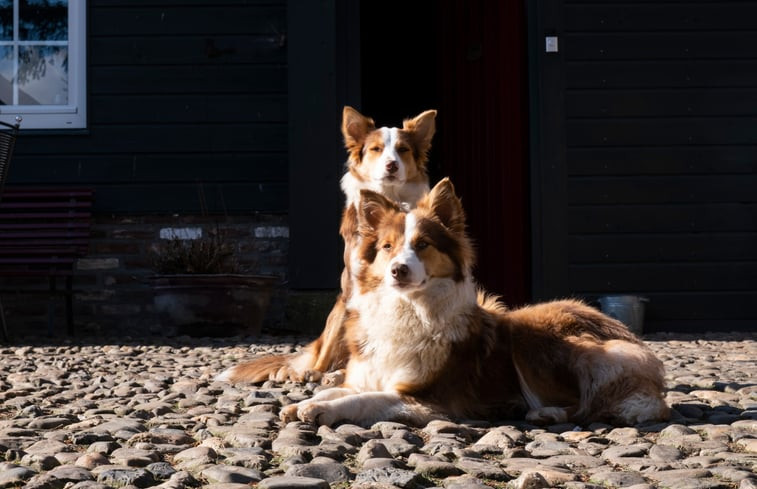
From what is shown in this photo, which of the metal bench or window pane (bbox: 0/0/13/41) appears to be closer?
the metal bench

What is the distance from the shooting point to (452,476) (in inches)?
106

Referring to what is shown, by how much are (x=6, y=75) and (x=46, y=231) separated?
144cm

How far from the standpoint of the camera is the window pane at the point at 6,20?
26.6ft

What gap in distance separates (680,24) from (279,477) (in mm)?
6715

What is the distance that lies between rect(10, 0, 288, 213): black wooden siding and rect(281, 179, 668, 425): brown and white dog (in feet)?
13.8

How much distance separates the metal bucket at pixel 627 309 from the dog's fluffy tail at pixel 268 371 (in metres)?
3.63

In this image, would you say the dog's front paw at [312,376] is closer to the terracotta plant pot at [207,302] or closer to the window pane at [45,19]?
the terracotta plant pot at [207,302]

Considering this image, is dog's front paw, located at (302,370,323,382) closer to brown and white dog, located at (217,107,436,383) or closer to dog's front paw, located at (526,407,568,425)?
brown and white dog, located at (217,107,436,383)

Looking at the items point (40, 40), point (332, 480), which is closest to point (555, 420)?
point (332, 480)

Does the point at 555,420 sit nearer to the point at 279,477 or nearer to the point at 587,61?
the point at 279,477

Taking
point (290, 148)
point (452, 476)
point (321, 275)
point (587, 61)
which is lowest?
point (452, 476)

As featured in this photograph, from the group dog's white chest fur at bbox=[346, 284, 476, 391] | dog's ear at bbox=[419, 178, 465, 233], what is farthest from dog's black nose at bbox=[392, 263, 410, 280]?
dog's ear at bbox=[419, 178, 465, 233]

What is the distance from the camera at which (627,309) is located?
7668 mm

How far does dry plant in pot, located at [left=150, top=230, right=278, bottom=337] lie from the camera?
23.1ft
